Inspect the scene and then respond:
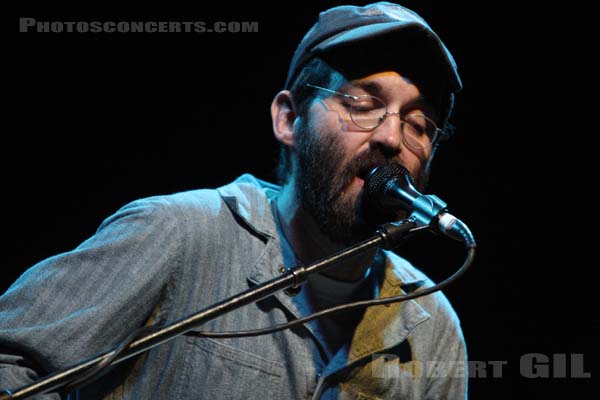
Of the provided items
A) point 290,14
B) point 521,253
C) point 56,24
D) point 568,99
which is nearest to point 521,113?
point 568,99

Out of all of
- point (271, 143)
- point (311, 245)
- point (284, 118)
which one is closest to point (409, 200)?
point (311, 245)

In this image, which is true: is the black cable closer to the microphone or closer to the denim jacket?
the microphone

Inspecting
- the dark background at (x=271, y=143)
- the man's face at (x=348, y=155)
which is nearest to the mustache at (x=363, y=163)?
the man's face at (x=348, y=155)

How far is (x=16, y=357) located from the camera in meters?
1.51

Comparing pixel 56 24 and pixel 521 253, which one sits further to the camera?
pixel 521 253

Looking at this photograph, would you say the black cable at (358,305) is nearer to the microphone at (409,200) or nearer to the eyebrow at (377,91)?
the microphone at (409,200)

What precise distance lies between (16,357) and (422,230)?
3.66 feet

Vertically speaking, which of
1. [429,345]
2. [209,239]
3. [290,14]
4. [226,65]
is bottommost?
[429,345]

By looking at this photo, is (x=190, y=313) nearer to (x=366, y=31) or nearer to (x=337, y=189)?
(x=337, y=189)

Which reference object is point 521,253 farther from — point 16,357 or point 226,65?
point 16,357

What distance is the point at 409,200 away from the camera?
59.2 inches

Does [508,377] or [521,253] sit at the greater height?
[521,253]

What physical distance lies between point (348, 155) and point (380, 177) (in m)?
0.24

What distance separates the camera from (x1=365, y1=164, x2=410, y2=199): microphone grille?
168cm
